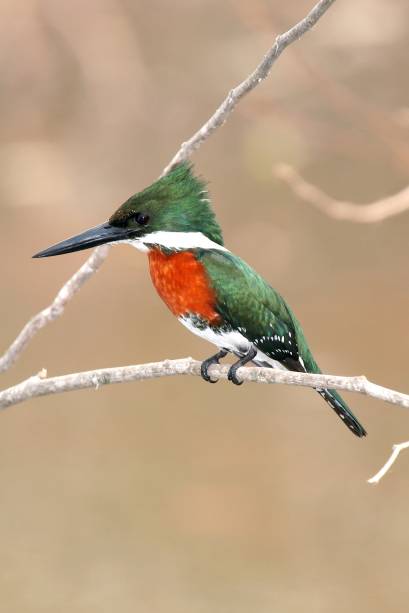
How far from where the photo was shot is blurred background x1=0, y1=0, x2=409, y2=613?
4.48m

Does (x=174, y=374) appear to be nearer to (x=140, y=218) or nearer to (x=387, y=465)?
(x=140, y=218)

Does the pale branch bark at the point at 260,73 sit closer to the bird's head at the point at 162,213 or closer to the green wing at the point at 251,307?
the bird's head at the point at 162,213

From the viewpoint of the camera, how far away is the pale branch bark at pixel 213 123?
1.96m

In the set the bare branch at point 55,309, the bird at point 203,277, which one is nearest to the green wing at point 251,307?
the bird at point 203,277

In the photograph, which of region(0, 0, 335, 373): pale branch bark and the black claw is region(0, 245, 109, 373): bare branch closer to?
region(0, 0, 335, 373): pale branch bark

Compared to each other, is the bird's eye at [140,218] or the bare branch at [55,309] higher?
the bird's eye at [140,218]

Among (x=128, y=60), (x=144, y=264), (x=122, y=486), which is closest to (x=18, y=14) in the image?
(x=128, y=60)

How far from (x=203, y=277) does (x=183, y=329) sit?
10.6 feet

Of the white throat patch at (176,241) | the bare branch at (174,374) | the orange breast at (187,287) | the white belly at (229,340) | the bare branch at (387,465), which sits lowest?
the bare branch at (387,465)

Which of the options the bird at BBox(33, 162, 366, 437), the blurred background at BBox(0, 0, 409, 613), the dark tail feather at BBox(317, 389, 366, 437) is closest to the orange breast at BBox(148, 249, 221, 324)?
the bird at BBox(33, 162, 366, 437)

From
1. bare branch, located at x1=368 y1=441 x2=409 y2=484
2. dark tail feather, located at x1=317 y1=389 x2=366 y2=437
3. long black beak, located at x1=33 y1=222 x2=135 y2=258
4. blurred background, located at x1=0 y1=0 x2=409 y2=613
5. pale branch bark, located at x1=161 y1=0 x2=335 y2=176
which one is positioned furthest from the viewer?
blurred background, located at x1=0 y1=0 x2=409 y2=613

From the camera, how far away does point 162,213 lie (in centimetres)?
209

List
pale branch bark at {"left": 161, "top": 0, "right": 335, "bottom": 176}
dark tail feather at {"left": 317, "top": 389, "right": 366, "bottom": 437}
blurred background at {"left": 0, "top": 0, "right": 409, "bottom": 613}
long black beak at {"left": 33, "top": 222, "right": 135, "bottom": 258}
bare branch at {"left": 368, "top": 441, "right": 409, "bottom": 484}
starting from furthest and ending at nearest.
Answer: blurred background at {"left": 0, "top": 0, "right": 409, "bottom": 613} < dark tail feather at {"left": 317, "top": 389, "right": 366, "bottom": 437} < long black beak at {"left": 33, "top": 222, "right": 135, "bottom": 258} < pale branch bark at {"left": 161, "top": 0, "right": 335, "bottom": 176} < bare branch at {"left": 368, "top": 441, "right": 409, "bottom": 484}

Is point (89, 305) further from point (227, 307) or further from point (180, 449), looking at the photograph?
point (227, 307)
